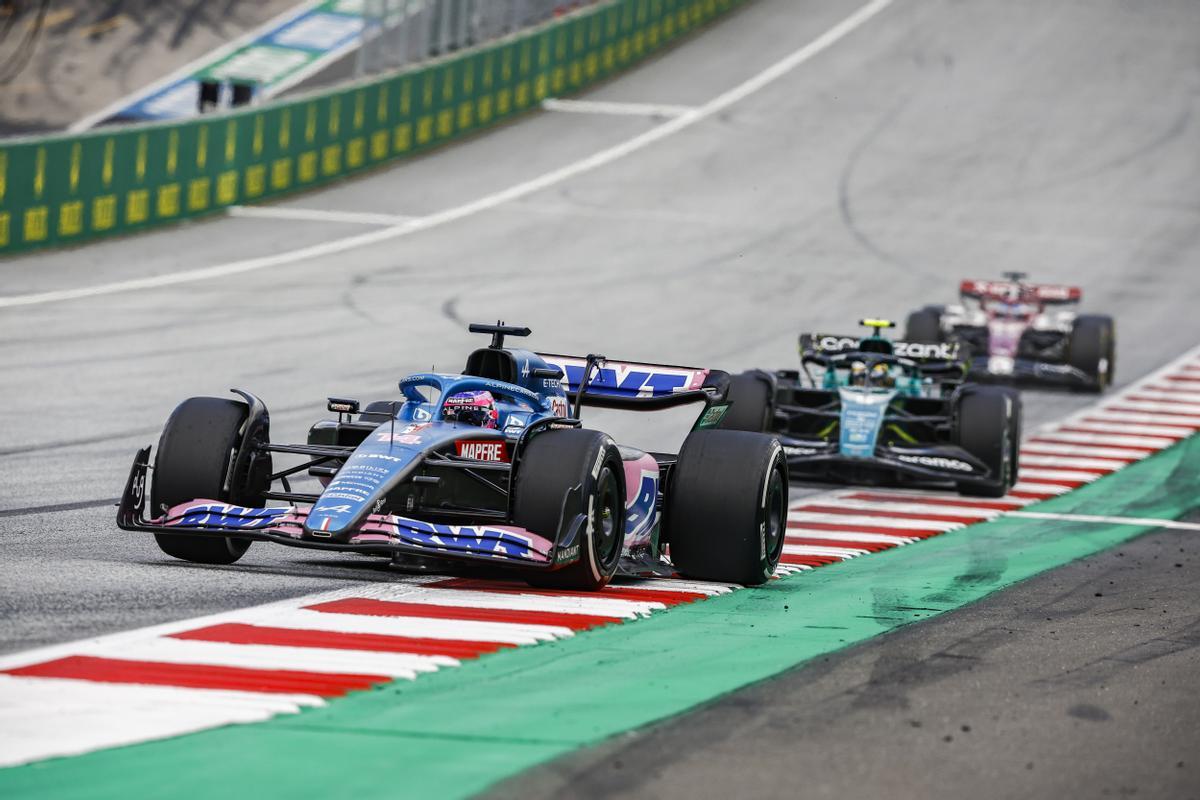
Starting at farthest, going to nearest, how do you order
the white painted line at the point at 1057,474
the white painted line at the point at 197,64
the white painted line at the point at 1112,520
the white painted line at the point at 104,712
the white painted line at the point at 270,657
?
the white painted line at the point at 197,64
the white painted line at the point at 1057,474
the white painted line at the point at 1112,520
the white painted line at the point at 270,657
the white painted line at the point at 104,712

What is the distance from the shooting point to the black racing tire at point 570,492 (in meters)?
9.42

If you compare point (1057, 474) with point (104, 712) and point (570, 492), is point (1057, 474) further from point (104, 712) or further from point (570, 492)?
point (104, 712)

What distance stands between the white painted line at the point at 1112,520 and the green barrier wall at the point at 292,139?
1622cm

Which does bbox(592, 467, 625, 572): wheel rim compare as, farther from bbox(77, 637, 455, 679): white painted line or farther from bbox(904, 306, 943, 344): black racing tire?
bbox(904, 306, 943, 344): black racing tire

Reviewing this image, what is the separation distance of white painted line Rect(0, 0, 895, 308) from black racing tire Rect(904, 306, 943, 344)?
9.26 m

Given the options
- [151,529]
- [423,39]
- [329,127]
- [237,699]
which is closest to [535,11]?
[423,39]

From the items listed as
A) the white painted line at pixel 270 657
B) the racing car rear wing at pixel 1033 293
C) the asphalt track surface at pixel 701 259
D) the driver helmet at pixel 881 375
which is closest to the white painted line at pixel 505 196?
the asphalt track surface at pixel 701 259

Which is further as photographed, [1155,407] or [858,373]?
[1155,407]

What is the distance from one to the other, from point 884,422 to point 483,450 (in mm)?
6597

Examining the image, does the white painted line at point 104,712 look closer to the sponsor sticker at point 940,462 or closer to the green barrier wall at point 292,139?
the sponsor sticker at point 940,462

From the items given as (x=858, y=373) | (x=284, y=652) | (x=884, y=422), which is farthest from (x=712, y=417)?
(x=858, y=373)

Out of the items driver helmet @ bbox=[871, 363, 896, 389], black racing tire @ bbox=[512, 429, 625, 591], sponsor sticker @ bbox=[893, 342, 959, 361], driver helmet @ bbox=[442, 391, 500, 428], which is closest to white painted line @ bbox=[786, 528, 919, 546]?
driver helmet @ bbox=[442, 391, 500, 428]

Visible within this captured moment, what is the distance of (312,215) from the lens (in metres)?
31.7

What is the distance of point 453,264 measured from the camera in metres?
28.7
